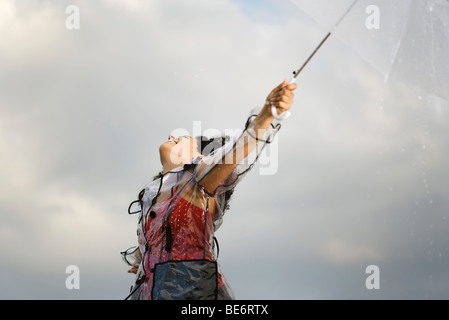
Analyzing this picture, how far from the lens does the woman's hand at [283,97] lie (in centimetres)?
337

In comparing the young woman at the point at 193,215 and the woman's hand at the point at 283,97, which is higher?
the woman's hand at the point at 283,97

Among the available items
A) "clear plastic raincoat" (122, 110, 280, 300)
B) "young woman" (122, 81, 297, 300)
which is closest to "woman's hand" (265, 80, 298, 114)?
"young woman" (122, 81, 297, 300)

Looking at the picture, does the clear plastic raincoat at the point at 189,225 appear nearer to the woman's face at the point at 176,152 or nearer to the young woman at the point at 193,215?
the young woman at the point at 193,215

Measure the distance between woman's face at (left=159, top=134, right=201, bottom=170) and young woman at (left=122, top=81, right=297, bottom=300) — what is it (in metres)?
0.11

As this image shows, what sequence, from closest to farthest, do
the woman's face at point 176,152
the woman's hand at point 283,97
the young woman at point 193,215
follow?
1. the woman's hand at point 283,97
2. the young woman at point 193,215
3. the woman's face at point 176,152

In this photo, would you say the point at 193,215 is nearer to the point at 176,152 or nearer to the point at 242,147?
the point at 242,147

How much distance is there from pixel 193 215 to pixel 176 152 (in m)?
0.84

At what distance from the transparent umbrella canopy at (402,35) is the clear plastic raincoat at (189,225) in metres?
1.07

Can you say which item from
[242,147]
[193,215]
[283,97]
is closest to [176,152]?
[193,215]

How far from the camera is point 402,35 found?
407 centimetres

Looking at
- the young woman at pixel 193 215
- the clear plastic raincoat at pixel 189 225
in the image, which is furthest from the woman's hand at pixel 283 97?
the clear plastic raincoat at pixel 189 225

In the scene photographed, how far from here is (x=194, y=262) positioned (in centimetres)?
363

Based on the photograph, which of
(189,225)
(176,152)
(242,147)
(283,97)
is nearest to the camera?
(283,97)
